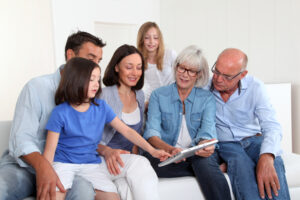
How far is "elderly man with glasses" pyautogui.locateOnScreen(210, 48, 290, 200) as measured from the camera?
6.24ft

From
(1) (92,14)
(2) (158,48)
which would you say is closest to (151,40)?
(2) (158,48)

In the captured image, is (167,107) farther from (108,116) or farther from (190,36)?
(190,36)

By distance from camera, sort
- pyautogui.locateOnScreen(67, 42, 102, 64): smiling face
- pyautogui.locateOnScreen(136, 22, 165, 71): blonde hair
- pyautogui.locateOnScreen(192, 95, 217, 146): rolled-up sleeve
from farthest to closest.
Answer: pyautogui.locateOnScreen(136, 22, 165, 71): blonde hair → pyautogui.locateOnScreen(67, 42, 102, 64): smiling face → pyautogui.locateOnScreen(192, 95, 217, 146): rolled-up sleeve

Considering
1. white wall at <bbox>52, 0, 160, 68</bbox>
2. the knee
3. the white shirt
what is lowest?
the knee

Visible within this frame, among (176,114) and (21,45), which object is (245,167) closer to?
(176,114)

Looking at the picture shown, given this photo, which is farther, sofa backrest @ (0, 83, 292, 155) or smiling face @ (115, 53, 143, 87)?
sofa backrest @ (0, 83, 292, 155)

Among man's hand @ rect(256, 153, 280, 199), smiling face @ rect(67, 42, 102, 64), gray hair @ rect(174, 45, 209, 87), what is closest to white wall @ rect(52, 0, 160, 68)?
smiling face @ rect(67, 42, 102, 64)

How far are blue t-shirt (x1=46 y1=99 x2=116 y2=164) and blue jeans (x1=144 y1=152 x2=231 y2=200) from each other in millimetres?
448

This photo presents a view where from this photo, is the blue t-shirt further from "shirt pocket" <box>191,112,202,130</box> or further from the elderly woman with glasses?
"shirt pocket" <box>191,112,202,130</box>

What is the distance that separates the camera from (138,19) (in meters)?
5.50

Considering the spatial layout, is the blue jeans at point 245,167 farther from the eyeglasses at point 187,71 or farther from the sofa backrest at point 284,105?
the sofa backrest at point 284,105

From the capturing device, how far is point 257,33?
3709mm

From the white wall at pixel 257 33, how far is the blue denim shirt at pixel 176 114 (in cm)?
161

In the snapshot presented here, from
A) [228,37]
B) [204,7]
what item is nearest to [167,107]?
[228,37]
